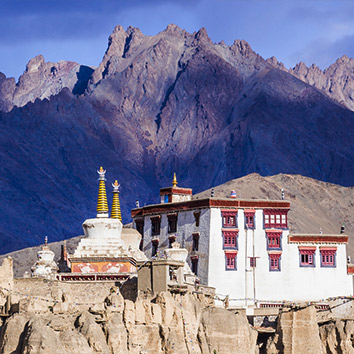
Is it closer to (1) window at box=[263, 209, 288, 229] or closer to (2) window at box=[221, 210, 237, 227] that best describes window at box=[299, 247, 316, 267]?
(1) window at box=[263, 209, 288, 229]

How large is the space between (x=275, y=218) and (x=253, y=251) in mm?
3649

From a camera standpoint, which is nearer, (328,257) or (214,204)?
(214,204)

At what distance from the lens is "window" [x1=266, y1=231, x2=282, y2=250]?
93.0m

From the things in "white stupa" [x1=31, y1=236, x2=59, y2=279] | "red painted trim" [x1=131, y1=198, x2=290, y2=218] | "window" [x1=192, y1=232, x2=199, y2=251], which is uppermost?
"red painted trim" [x1=131, y1=198, x2=290, y2=218]

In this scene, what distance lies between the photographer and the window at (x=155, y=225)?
96125 mm

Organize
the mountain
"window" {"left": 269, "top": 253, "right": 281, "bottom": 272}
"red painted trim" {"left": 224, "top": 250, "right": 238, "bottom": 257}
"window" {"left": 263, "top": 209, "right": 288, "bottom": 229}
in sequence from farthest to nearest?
1. the mountain
2. "window" {"left": 263, "top": 209, "right": 288, "bottom": 229}
3. "window" {"left": 269, "top": 253, "right": 281, "bottom": 272}
4. "red painted trim" {"left": 224, "top": 250, "right": 238, "bottom": 257}

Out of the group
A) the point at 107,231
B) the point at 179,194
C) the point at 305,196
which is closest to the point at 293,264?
the point at 179,194

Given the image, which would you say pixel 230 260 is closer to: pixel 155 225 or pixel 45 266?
pixel 155 225

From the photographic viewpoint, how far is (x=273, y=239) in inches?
3671

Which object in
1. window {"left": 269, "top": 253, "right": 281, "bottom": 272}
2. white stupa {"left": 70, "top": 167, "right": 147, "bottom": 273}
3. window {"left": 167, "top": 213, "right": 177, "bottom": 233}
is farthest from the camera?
window {"left": 167, "top": 213, "right": 177, "bottom": 233}

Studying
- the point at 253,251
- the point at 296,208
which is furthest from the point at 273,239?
the point at 296,208

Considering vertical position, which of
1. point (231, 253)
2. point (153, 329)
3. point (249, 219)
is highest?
point (249, 219)

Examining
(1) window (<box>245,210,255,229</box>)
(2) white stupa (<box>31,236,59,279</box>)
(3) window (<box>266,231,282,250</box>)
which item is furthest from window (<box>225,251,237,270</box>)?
(2) white stupa (<box>31,236,59,279</box>)

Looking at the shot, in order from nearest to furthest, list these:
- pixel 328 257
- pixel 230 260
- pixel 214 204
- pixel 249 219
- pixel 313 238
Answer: pixel 230 260
pixel 214 204
pixel 249 219
pixel 313 238
pixel 328 257
